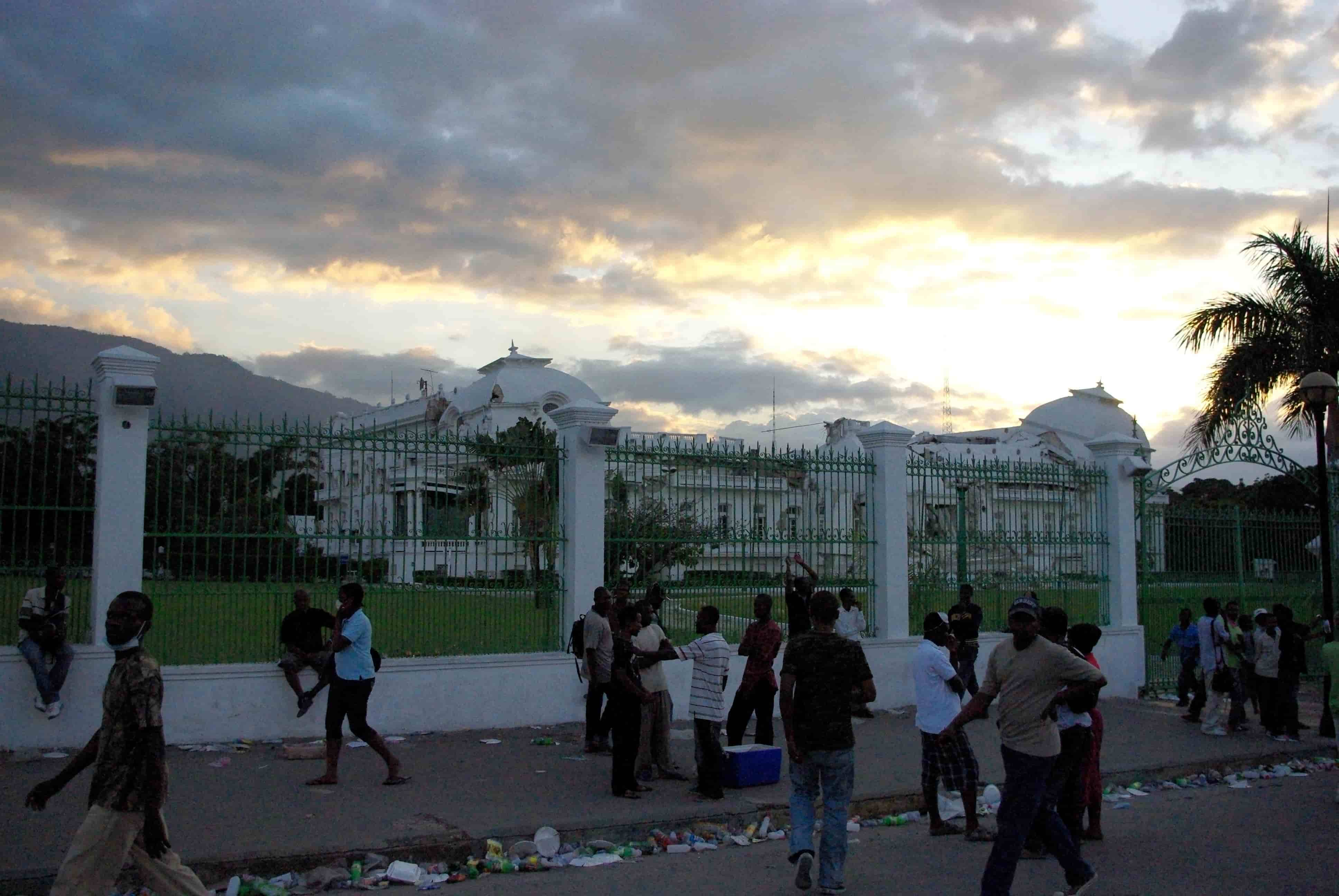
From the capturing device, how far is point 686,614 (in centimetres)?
1242

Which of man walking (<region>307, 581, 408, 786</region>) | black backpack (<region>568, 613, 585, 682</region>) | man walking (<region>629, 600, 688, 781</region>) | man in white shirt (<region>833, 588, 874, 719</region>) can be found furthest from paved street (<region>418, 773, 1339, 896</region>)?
man in white shirt (<region>833, 588, 874, 719</region>)

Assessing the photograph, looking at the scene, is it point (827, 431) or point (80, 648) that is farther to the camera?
point (827, 431)

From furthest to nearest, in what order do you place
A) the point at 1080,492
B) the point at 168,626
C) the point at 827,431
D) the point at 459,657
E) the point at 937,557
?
1. the point at 827,431
2. the point at 1080,492
3. the point at 937,557
4. the point at 459,657
5. the point at 168,626

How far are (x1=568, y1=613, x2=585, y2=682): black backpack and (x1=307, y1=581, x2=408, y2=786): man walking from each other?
88.0 inches

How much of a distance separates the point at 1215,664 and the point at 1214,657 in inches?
3.1

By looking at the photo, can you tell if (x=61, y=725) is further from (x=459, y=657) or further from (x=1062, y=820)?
(x=1062, y=820)

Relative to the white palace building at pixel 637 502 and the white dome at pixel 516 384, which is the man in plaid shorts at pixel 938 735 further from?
the white dome at pixel 516 384

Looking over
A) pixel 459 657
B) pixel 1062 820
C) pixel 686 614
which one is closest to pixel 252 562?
pixel 459 657

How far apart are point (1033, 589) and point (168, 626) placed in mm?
10472

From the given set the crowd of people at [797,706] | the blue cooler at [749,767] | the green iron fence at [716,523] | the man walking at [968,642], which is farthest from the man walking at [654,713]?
Answer: the green iron fence at [716,523]

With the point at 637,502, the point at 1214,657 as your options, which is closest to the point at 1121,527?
the point at 1214,657

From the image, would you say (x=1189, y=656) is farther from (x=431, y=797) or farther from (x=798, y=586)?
(x=431, y=797)

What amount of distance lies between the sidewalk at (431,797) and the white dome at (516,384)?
2235 centimetres

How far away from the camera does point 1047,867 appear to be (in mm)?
7332
